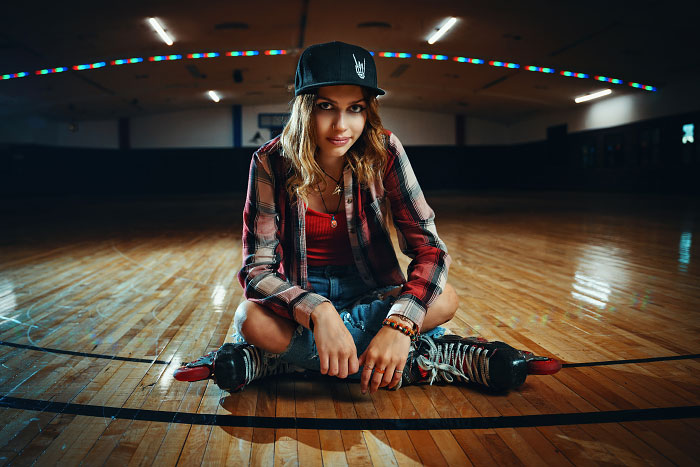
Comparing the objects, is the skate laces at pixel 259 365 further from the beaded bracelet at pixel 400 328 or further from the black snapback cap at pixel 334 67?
the black snapback cap at pixel 334 67

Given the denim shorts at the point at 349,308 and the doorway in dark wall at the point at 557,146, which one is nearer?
the denim shorts at the point at 349,308

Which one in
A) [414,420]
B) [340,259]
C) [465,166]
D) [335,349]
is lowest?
[414,420]

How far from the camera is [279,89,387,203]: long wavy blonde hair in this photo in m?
1.33

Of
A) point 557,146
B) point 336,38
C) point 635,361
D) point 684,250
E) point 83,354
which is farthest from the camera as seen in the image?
point 557,146

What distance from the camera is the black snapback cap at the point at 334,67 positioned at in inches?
48.3

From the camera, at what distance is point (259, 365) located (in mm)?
1493

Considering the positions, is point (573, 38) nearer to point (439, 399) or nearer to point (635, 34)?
point (635, 34)

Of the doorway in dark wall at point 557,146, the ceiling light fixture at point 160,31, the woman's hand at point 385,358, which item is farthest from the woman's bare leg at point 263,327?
the doorway in dark wall at point 557,146

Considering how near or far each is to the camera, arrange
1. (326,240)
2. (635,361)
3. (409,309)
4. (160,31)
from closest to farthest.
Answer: (409,309)
(326,240)
(635,361)
(160,31)

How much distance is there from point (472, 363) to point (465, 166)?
60.0 feet

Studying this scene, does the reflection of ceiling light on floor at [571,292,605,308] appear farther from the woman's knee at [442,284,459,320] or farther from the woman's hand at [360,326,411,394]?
the woman's hand at [360,326,411,394]

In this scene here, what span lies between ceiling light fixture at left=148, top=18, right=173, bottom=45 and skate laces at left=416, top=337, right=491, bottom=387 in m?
7.89

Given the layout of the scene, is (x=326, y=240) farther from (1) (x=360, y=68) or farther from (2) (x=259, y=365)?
(1) (x=360, y=68)

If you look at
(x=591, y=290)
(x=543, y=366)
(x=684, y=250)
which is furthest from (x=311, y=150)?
(x=684, y=250)
